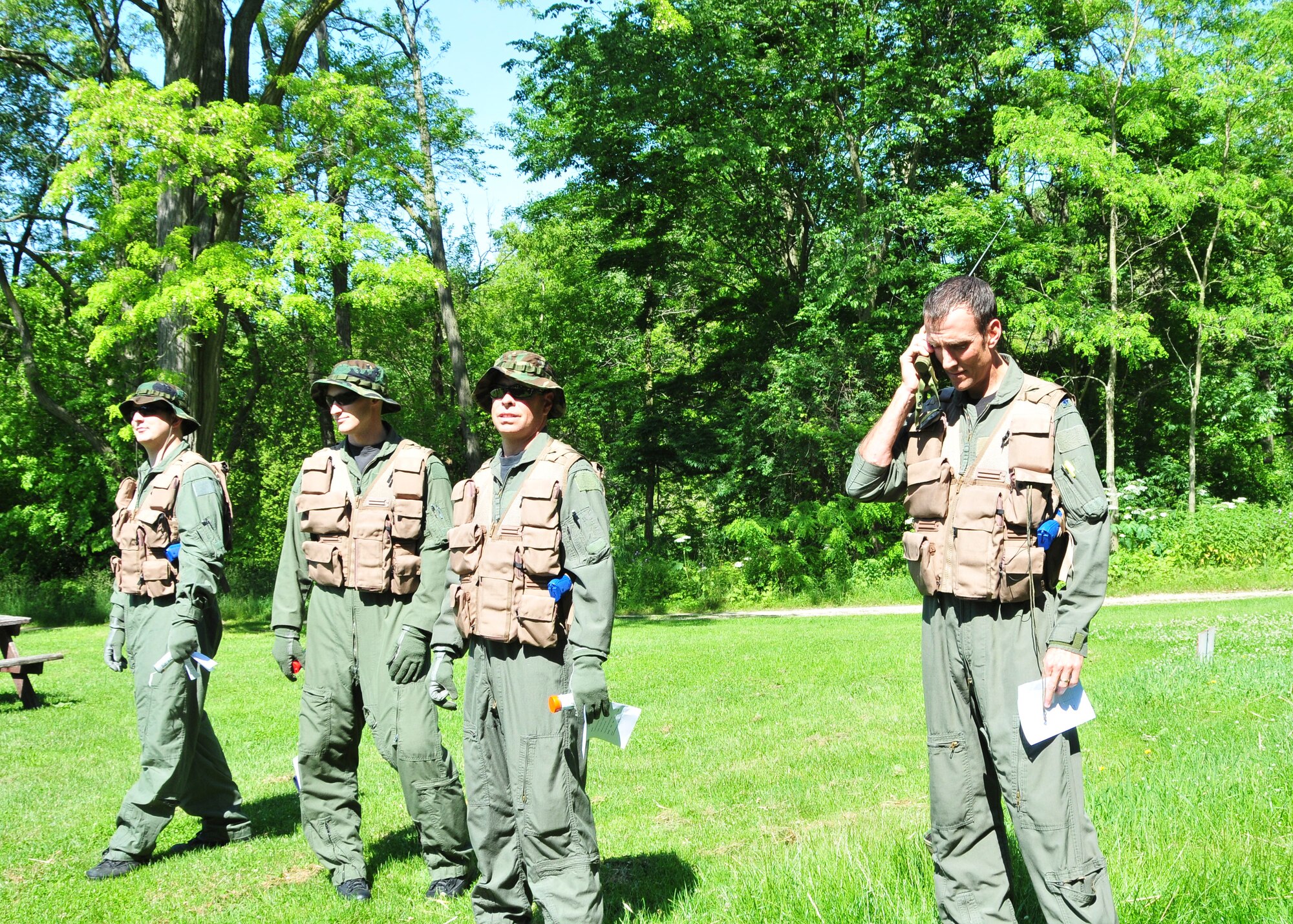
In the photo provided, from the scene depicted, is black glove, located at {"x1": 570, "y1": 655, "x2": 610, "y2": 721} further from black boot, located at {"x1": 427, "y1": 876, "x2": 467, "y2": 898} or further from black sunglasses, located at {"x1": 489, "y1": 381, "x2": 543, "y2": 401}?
black boot, located at {"x1": 427, "y1": 876, "x2": 467, "y2": 898}

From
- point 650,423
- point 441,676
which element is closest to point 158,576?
point 441,676

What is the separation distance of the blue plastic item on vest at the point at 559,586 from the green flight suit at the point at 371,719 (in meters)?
1.13

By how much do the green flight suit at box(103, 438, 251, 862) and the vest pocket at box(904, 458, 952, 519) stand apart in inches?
153

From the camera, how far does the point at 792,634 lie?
16422 millimetres

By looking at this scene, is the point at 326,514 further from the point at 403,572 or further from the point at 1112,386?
the point at 1112,386

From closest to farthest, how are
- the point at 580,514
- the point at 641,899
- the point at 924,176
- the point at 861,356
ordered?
the point at 580,514 < the point at 641,899 < the point at 861,356 < the point at 924,176

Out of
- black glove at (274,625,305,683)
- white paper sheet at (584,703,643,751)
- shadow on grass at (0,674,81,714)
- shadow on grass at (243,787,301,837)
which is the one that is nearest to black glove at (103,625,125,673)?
shadow on grass at (243,787,301,837)

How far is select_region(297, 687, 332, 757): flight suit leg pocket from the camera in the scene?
5254 millimetres

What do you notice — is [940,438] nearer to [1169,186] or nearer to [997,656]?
[997,656]

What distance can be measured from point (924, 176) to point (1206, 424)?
9385 millimetres

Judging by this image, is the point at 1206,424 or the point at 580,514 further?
the point at 1206,424

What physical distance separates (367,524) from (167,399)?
1.75 metres

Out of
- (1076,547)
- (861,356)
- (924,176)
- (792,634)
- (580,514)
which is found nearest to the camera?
(1076,547)

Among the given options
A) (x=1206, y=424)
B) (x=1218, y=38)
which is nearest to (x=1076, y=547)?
(x=1218, y=38)
